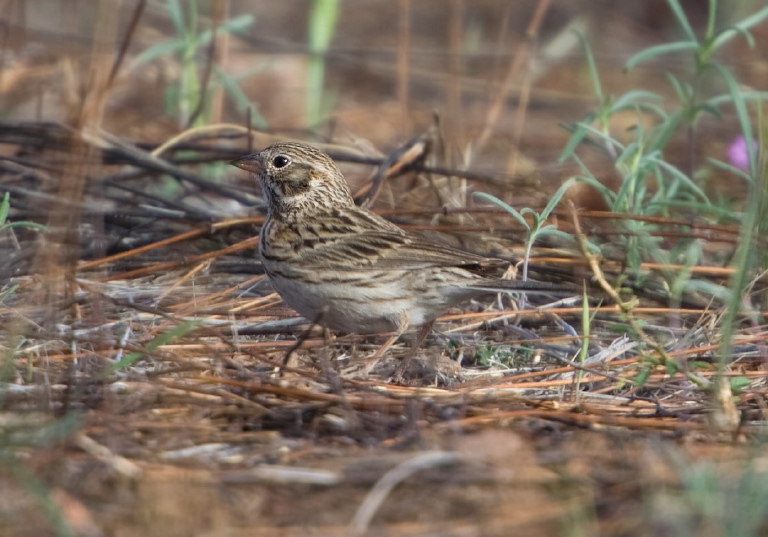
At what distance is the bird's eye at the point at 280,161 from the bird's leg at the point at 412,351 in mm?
1249

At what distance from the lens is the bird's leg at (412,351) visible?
16.0ft

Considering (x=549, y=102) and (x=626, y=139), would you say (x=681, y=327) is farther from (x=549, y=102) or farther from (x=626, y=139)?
(x=549, y=102)

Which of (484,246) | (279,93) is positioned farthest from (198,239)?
(279,93)

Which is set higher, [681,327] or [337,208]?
[337,208]

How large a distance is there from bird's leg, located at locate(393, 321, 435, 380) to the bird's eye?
49.2 inches

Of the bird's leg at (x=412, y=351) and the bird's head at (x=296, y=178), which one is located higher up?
the bird's head at (x=296, y=178)

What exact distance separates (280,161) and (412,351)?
1.44 metres

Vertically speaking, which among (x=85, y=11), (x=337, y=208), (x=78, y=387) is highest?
(x=85, y=11)

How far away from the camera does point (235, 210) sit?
728 centimetres

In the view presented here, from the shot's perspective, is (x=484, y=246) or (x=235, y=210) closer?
(x=484, y=246)

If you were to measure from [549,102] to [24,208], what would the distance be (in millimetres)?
7311

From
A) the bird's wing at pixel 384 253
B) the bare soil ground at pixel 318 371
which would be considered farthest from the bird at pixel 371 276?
the bare soil ground at pixel 318 371

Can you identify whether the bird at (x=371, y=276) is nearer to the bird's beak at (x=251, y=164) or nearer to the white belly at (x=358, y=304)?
the white belly at (x=358, y=304)

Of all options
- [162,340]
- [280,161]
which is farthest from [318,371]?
[280,161]
